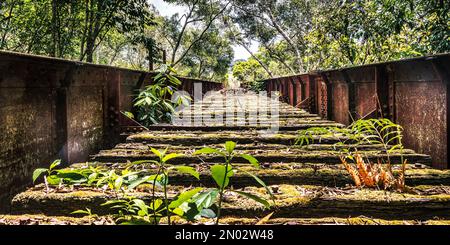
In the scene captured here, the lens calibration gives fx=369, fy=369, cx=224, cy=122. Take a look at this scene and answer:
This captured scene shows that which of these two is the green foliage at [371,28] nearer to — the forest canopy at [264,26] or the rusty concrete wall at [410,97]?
the forest canopy at [264,26]

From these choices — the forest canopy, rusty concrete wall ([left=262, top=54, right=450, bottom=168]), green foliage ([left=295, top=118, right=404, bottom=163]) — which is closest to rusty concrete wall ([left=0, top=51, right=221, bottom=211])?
green foliage ([left=295, top=118, right=404, bottom=163])

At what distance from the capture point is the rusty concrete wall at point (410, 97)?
3.33 metres

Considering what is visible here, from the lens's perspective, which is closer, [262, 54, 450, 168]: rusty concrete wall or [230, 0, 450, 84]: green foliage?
[262, 54, 450, 168]: rusty concrete wall

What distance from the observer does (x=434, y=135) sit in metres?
3.53

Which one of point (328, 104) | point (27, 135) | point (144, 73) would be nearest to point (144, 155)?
point (27, 135)

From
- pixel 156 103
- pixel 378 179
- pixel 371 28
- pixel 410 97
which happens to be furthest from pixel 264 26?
pixel 378 179

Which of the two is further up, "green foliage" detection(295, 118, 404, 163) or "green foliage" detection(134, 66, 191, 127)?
"green foliage" detection(134, 66, 191, 127)

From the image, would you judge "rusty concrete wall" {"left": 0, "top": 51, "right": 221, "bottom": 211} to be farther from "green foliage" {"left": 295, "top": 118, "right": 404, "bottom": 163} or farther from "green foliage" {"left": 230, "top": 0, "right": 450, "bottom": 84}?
"green foliage" {"left": 230, "top": 0, "right": 450, "bottom": 84}

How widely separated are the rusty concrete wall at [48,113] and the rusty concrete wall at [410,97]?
3.11 m

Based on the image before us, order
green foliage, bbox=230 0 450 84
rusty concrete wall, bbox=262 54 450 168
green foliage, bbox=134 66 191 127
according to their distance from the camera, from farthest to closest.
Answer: green foliage, bbox=230 0 450 84 < green foliage, bbox=134 66 191 127 < rusty concrete wall, bbox=262 54 450 168

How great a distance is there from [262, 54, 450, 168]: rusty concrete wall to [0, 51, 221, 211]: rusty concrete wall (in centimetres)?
311

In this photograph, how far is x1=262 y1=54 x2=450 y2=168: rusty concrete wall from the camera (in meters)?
3.33

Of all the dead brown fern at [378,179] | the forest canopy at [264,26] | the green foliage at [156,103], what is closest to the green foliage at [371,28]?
the forest canopy at [264,26]
